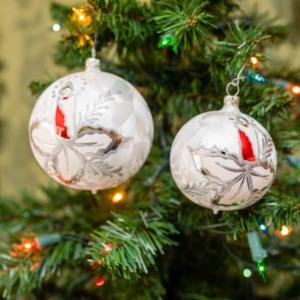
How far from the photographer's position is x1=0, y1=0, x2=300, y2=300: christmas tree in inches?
13.4

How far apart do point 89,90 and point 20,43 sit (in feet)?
2.07

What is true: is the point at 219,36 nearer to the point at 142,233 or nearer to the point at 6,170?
the point at 142,233

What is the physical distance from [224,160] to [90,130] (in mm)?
141

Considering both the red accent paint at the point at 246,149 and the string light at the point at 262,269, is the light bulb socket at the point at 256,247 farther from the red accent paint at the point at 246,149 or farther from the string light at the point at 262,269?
the red accent paint at the point at 246,149

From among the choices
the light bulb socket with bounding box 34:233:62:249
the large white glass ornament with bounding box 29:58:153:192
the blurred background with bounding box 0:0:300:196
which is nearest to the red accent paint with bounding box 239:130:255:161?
the large white glass ornament with bounding box 29:58:153:192

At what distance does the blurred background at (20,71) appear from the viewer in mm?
779

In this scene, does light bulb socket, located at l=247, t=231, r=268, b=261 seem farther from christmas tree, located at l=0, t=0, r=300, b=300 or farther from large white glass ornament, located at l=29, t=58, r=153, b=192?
large white glass ornament, located at l=29, t=58, r=153, b=192

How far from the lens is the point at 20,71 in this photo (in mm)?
805

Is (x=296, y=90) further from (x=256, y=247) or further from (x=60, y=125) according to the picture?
(x=60, y=125)

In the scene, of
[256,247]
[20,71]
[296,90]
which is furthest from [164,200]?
[20,71]

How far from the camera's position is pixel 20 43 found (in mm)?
795

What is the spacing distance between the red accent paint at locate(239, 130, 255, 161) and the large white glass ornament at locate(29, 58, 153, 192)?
0.36 feet

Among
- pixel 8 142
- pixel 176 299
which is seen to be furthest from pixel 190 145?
pixel 8 142

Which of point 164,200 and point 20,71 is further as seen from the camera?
point 20,71
